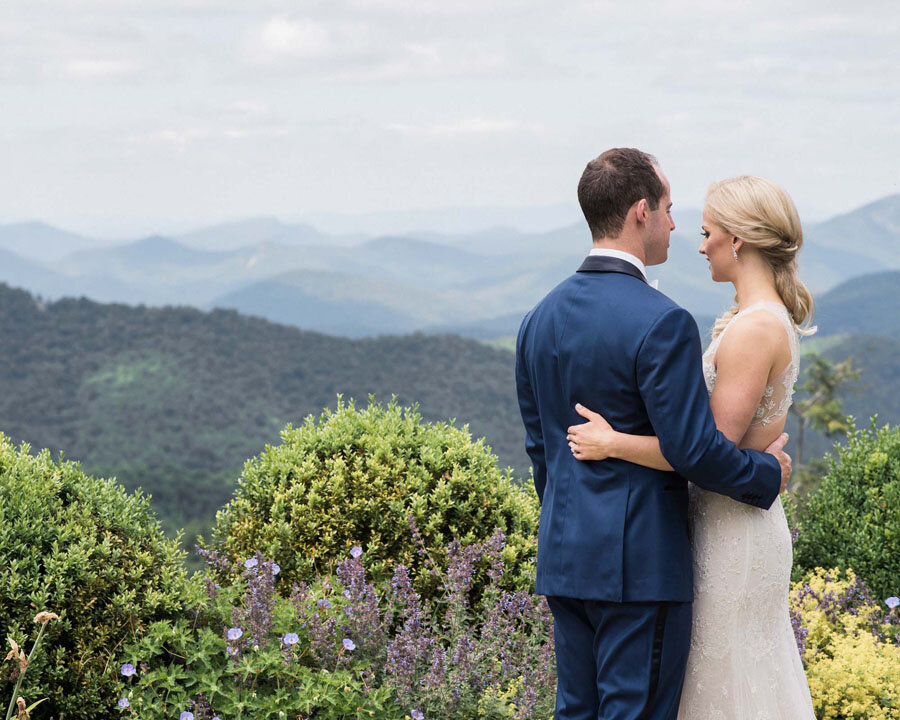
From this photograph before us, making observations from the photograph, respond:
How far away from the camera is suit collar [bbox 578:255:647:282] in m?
2.99

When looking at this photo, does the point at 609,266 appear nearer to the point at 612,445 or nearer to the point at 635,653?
the point at 612,445

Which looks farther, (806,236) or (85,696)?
(85,696)

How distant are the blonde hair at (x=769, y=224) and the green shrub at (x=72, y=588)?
3.14 meters

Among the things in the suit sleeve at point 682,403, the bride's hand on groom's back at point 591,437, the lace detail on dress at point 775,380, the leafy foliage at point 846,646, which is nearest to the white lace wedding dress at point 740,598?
the lace detail on dress at point 775,380

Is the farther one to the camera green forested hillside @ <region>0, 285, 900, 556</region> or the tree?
green forested hillside @ <region>0, 285, 900, 556</region>

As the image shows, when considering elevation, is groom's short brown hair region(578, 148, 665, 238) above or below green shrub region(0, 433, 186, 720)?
above

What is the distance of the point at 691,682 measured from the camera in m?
3.22

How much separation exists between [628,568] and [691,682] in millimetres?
694

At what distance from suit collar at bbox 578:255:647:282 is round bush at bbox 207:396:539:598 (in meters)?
2.48

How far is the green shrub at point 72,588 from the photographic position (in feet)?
13.4

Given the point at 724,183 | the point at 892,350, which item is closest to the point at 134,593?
the point at 724,183

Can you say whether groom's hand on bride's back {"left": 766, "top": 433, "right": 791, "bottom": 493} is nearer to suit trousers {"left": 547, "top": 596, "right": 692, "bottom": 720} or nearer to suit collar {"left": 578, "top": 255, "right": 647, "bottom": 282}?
suit trousers {"left": 547, "top": 596, "right": 692, "bottom": 720}

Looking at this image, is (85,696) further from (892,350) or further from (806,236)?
(892,350)

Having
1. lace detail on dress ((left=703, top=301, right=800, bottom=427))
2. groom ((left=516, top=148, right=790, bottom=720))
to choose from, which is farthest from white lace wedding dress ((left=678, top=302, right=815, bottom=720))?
groom ((left=516, top=148, right=790, bottom=720))
